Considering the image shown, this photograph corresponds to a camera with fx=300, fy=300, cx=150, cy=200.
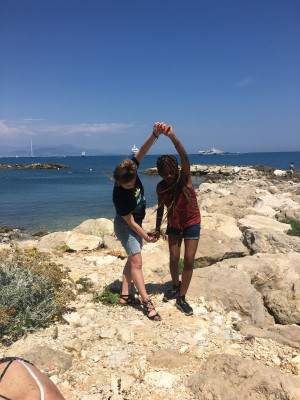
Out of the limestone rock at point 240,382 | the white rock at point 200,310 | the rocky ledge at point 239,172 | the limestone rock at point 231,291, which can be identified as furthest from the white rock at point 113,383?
the rocky ledge at point 239,172

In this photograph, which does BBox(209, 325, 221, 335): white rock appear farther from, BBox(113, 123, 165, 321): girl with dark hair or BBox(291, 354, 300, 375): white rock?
BBox(291, 354, 300, 375): white rock

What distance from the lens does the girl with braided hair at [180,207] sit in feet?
12.9

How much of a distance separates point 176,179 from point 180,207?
0.40 meters

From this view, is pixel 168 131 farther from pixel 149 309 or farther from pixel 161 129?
pixel 149 309

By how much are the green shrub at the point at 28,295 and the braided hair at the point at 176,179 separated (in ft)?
6.43

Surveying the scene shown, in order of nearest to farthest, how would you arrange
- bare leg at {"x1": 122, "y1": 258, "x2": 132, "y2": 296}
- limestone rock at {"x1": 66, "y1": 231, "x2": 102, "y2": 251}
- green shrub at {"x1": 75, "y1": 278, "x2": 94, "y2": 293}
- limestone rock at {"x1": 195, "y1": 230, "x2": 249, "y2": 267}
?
bare leg at {"x1": 122, "y1": 258, "x2": 132, "y2": 296}
green shrub at {"x1": 75, "y1": 278, "x2": 94, "y2": 293}
limestone rock at {"x1": 195, "y1": 230, "x2": 249, "y2": 267}
limestone rock at {"x1": 66, "y1": 231, "x2": 102, "y2": 251}

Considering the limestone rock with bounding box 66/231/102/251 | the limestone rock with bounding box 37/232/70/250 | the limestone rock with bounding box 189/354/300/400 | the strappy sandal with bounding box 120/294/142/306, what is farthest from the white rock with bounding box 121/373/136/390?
the limestone rock with bounding box 37/232/70/250

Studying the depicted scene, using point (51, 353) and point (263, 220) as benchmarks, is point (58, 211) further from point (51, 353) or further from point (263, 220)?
point (51, 353)

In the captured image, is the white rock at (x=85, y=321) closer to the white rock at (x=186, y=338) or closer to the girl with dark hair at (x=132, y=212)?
Result: the girl with dark hair at (x=132, y=212)

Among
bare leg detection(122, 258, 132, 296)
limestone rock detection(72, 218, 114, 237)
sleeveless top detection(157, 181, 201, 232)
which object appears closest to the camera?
sleeveless top detection(157, 181, 201, 232)

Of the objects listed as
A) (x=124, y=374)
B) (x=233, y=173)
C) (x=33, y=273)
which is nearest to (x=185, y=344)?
(x=124, y=374)

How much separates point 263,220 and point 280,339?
18.8 ft

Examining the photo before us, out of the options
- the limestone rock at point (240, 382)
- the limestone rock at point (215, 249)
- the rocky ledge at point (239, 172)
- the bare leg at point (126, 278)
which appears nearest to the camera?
the limestone rock at point (240, 382)

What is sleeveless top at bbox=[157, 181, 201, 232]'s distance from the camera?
4.12 metres
